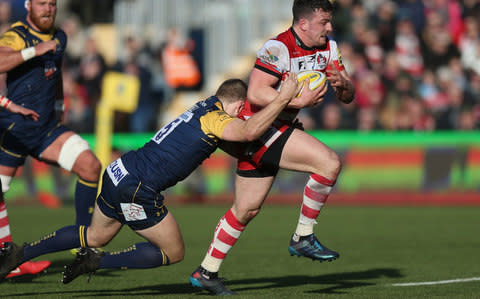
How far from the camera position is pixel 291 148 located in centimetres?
727

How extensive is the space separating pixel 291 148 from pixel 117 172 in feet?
4.66

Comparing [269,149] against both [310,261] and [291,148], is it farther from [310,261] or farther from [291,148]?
[310,261]

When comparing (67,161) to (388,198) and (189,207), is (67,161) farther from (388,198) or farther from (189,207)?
(388,198)

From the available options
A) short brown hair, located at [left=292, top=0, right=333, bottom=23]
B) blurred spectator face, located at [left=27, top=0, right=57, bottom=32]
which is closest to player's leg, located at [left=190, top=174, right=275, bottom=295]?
short brown hair, located at [left=292, top=0, right=333, bottom=23]

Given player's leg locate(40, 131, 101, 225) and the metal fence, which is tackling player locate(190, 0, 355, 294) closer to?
player's leg locate(40, 131, 101, 225)

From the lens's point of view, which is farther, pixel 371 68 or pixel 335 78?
pixel 371 68

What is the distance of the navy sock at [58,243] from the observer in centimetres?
755

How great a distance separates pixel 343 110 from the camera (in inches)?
685

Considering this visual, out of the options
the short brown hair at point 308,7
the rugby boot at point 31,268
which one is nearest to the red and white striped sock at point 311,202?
the short brown hair at point 308,7

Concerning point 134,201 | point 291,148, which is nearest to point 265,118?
point 291,148

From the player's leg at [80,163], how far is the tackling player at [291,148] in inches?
71.4

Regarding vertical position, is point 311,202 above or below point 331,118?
above

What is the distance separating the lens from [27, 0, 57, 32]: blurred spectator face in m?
8.69

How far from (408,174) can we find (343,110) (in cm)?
193
